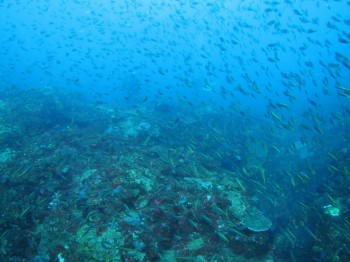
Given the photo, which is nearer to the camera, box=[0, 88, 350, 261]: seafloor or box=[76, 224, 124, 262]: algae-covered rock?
box=[76, 224, 124, 262]: algae-covered rock

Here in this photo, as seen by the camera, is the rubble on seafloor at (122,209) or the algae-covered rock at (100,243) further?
the rubble on seafloor at (122,209)

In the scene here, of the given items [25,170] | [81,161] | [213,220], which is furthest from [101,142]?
[213,220]

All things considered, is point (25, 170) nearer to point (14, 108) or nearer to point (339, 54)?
point (14, 108)

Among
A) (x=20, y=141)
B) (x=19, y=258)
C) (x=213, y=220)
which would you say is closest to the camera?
(x=19, y=258)

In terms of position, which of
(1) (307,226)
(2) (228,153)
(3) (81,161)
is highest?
(3) (81,161)

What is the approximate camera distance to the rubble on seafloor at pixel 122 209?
573 cm

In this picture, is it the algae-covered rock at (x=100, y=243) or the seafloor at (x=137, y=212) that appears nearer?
the algae-covered rock at (x=100, y=243)

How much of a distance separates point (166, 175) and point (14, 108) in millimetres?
11151

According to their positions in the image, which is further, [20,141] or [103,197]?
[20,141]

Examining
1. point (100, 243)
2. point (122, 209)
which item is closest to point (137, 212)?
point (122, 209)

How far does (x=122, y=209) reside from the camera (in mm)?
6332

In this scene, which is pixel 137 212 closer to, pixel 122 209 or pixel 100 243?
pixel 122 209

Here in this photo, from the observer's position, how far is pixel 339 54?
10.6 meters

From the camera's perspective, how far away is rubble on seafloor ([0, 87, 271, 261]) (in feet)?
18.8
